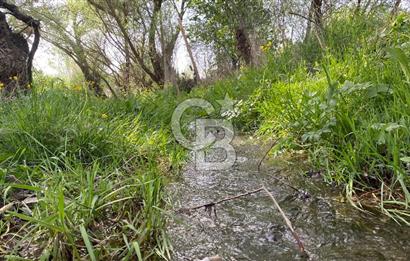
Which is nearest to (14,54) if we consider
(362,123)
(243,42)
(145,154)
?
(145,154)

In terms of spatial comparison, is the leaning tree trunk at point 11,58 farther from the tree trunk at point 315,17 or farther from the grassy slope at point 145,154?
the tree trunk at point 315,17

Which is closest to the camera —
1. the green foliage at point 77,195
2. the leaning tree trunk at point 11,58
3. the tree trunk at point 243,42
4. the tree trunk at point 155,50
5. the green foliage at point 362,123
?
the green foliage at point 77,195

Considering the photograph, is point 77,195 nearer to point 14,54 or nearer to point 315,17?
point 315,17

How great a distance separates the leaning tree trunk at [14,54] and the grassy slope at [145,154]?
1.47 meters

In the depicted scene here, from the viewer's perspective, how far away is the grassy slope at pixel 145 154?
0.91 meters

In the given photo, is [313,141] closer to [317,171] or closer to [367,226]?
[317,171]

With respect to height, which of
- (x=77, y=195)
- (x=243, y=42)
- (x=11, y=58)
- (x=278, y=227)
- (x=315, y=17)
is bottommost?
(x=278, y=227)

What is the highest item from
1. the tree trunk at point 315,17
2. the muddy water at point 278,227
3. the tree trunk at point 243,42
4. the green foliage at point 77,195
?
the tree trunk at point 243,42

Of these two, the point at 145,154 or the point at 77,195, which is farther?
the point at 145,154

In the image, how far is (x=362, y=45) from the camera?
2494 millimetres

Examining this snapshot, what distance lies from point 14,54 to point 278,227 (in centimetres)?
413

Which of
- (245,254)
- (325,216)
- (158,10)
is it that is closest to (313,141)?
(325,216)

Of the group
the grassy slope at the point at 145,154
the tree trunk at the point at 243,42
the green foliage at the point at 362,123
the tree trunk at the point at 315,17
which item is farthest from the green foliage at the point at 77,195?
the tree trunk at the point at 243,42

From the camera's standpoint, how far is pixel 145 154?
6.30 feet
